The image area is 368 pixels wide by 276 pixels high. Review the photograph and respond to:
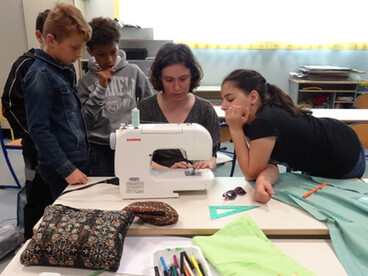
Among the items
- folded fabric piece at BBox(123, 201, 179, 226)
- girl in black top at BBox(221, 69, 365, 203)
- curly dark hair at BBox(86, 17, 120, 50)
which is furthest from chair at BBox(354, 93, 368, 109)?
folded fabric piece at BBox(123, 201, 179, 226)

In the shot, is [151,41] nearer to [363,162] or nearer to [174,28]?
[174,28]

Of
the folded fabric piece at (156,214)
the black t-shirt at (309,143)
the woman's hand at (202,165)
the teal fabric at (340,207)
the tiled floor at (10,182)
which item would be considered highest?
the black t-shirt at (309,143)

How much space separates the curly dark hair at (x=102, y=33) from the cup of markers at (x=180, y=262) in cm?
119

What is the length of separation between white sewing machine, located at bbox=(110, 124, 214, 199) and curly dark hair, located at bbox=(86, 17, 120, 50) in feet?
2.24

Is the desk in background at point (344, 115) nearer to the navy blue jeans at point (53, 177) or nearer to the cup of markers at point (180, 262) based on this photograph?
the navy blue jeans at point (53, 177)

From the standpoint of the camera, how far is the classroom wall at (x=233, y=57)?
427cm

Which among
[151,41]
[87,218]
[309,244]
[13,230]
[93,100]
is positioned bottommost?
[13,230]

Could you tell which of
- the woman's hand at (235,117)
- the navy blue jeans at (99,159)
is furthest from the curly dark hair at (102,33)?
the woman's hand at (235,117)

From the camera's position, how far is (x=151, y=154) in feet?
3.89

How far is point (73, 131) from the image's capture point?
140 cm

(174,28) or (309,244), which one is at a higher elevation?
(174,28)

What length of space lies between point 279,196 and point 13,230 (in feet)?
5.69

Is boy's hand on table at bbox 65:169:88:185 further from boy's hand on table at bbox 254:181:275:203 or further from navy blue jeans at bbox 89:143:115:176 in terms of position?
boy's hand on table at bbox 254:181:275:203

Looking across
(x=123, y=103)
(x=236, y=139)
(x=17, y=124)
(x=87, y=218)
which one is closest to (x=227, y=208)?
A: (x=236, y=139)
